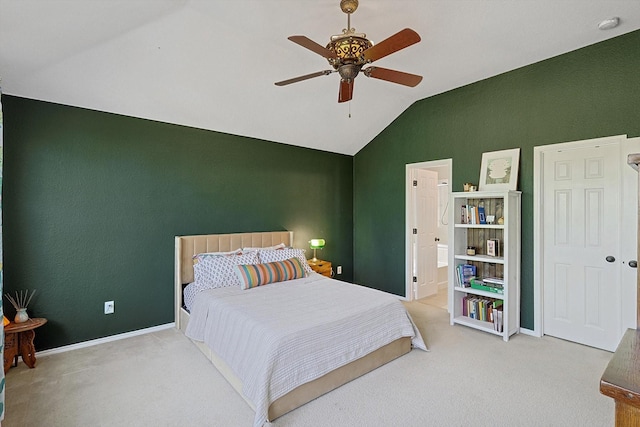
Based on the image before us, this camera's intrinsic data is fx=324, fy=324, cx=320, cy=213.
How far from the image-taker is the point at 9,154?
2998mm

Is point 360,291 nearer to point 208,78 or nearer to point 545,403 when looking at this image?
point 545,403

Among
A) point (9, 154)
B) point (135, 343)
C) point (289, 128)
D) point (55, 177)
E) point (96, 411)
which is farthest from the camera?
point (289, 128)

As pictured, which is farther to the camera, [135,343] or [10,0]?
[135,343]

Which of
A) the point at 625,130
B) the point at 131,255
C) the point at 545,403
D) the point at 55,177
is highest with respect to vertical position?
the point at 625,130

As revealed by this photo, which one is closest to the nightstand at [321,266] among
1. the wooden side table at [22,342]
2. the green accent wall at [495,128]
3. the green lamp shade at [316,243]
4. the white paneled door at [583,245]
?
the green lamp shade at [316,243]

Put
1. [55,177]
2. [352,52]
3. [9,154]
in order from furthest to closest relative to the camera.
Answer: [55,177]
[9,154]
[352,52]

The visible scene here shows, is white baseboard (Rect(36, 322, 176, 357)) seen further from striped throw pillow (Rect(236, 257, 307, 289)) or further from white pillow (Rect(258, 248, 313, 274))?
white pillow (Rect(258, 248, 313, 274))

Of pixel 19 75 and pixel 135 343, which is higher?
pixel 19 75

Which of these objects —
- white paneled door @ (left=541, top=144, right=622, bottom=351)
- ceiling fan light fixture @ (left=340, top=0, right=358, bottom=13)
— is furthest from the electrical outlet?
white paneled door @ (left=541, top=144, right=622, bottom=351)

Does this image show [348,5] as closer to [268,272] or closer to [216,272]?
[268,272]

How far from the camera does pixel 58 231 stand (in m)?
3.22

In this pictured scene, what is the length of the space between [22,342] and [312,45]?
351 centimetres

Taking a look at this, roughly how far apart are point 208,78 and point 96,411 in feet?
9.94

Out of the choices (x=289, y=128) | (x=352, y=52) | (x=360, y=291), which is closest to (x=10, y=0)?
(x=352, y=52)
